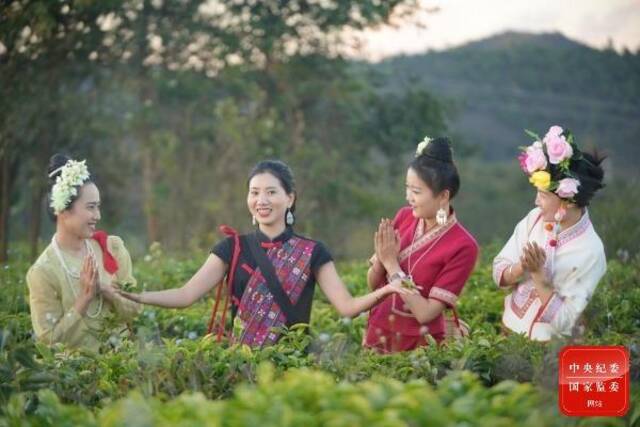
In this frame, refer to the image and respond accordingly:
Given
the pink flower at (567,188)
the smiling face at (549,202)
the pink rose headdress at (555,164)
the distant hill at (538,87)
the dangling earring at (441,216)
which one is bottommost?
the dangling earring at (441,216)

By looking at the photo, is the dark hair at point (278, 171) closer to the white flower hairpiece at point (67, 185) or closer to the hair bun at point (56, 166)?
the white flower hairpiece at point (67, 185)

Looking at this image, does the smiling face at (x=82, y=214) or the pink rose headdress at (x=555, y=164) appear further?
the smiling face at (x=82, y=214)

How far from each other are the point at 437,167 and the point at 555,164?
0.62 meters

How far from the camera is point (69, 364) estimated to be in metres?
4.48

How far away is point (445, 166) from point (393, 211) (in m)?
13.1

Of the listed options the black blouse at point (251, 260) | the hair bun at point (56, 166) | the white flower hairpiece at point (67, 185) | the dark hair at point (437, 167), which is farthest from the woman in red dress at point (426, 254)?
the hair bun at point (56, 166)

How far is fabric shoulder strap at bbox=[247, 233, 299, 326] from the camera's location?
5.22m

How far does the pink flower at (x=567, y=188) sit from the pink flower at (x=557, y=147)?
0.12 m

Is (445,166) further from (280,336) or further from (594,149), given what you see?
(280,336)

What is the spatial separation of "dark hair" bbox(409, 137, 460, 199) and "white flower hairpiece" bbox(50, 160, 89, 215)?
186 centimetres

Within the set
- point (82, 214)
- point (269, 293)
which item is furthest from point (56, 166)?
point (269, 293)

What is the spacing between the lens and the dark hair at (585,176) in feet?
17.1

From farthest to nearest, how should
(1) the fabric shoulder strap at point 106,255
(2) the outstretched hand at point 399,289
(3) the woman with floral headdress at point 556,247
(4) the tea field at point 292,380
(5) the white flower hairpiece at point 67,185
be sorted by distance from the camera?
(1) the fabric shoulder strap at point 106,255 < (5) the white flower hairpiece at point 67,185 < (3) the woman with floral headdress at point 556,247 < (2) the outstretched hand at point 399,289 < (4) the tea field at point 292,380

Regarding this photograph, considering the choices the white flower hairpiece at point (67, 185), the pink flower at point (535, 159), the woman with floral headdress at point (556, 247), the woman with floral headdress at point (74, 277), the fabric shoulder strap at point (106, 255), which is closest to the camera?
the woman with floral headdress at point (556, 247)
